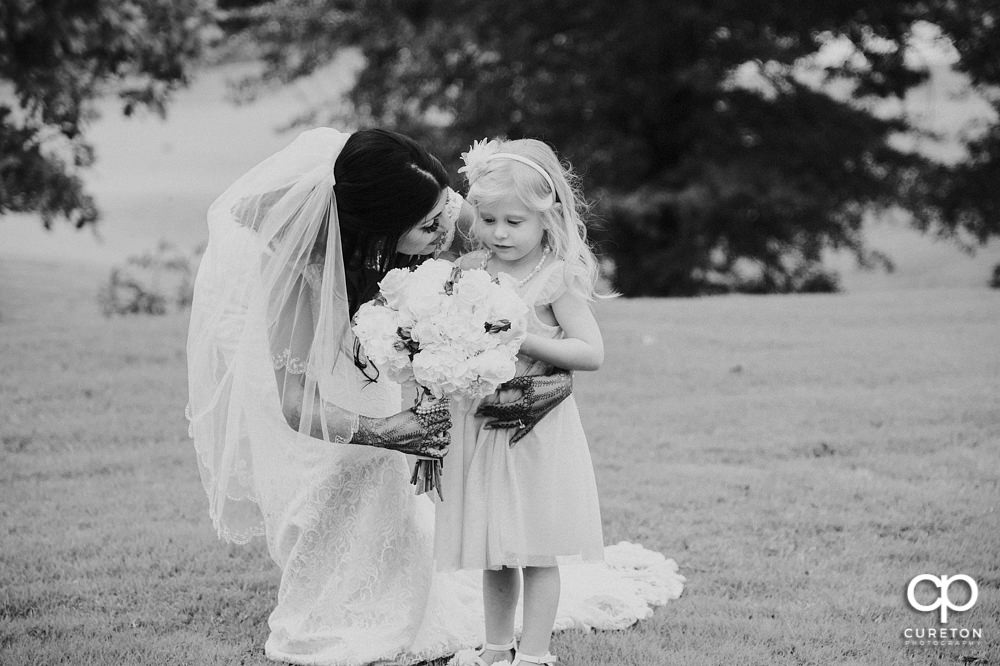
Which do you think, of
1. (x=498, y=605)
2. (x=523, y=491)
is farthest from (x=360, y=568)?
(x=523, y=491)

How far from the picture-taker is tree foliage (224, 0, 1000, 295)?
16.6 m

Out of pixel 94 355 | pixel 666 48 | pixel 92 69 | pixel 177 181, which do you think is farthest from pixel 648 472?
pixel 177 181

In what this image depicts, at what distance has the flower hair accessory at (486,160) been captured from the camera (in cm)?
363

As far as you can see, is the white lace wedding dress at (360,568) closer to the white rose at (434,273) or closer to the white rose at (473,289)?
the white rose at (434,273)

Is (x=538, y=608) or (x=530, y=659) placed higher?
(x=538, y=608)

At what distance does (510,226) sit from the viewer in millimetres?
3631

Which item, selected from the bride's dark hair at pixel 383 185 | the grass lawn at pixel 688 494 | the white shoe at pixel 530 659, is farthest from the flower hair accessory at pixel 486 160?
the grass lawn at pixel 688 494

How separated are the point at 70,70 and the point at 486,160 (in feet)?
25.1

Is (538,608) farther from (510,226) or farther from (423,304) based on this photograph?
(510,226)

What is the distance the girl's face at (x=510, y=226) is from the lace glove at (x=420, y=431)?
1.97 feet

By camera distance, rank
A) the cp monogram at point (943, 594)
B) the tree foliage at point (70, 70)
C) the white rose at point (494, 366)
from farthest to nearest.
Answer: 1. the tree foliage at point (70, 70)
2. the cp monogram at point (943, 594)
3. the white rose at point (494, 366)

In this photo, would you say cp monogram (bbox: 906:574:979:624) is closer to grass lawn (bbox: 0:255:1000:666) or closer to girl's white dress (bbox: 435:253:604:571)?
grass lawn (bbox: 0:255:1000:666)

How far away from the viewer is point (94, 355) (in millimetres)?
8805

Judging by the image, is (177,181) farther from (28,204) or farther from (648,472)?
(648,472)
